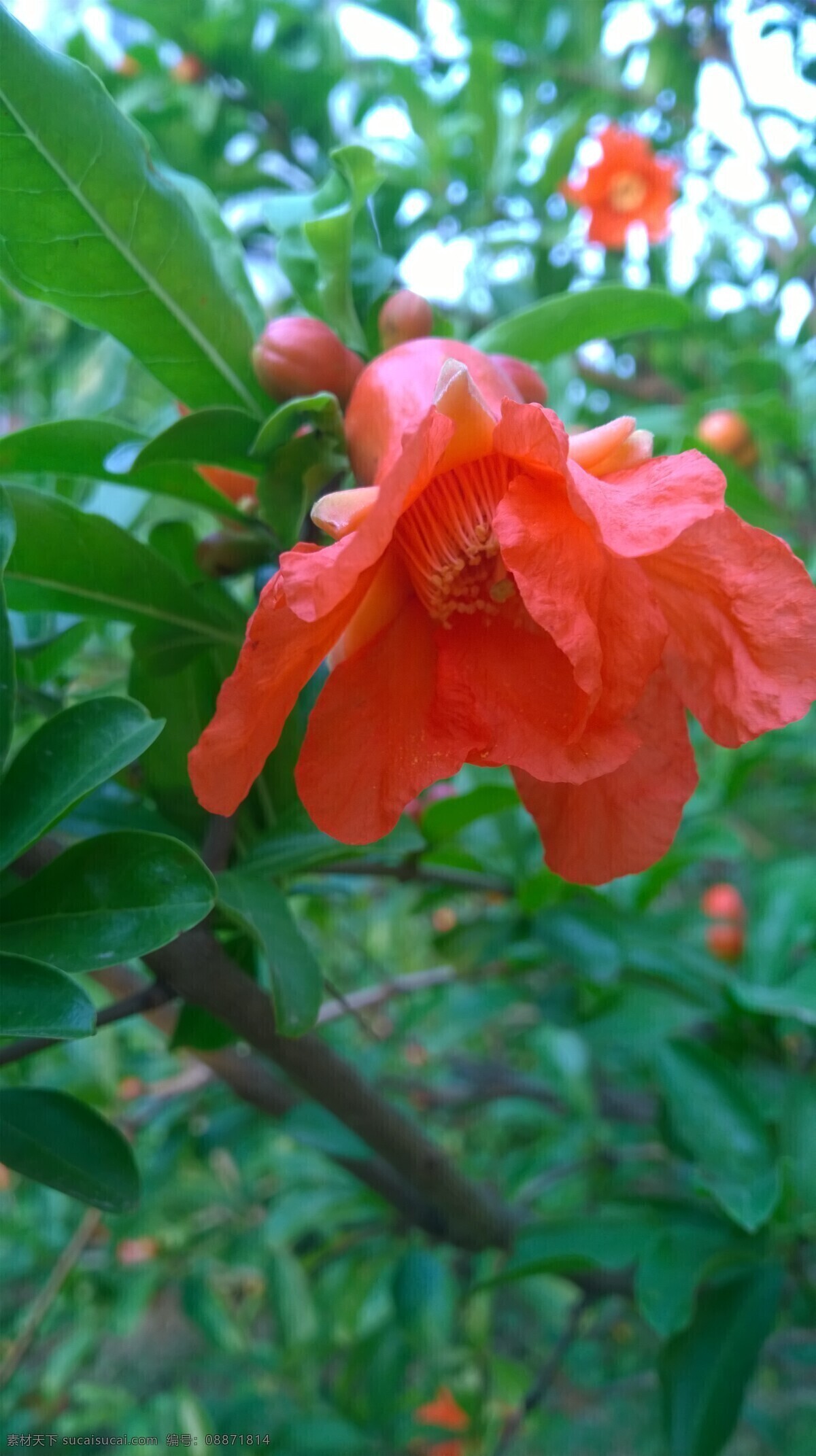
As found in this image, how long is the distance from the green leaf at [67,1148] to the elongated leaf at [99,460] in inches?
15.4

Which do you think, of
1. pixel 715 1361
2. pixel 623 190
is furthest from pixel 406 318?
pixel 623 190

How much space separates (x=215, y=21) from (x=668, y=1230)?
1.79 metres

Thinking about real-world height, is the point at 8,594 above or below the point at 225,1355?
above

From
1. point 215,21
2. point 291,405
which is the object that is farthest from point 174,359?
point 215,21

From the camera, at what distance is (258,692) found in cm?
47

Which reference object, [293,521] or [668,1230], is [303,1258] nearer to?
[668,1230]

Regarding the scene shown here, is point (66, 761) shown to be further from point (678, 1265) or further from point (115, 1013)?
point (678, 1265)

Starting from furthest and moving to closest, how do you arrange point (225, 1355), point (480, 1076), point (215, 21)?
point (480, 1076)
point (225, 1355)
point (215, 21)

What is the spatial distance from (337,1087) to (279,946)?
10.6 inches

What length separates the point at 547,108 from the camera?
73.9 inches

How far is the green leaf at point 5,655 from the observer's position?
1.78ft

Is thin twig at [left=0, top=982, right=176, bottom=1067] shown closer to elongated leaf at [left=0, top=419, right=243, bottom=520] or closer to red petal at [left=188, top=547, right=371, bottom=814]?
red petal at [left=188, top=547, right=371, bottom=814]

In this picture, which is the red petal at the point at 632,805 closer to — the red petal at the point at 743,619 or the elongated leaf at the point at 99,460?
the red petal at the point at 743,619

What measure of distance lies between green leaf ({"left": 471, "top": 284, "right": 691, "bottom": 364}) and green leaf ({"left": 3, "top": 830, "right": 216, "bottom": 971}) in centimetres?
45
